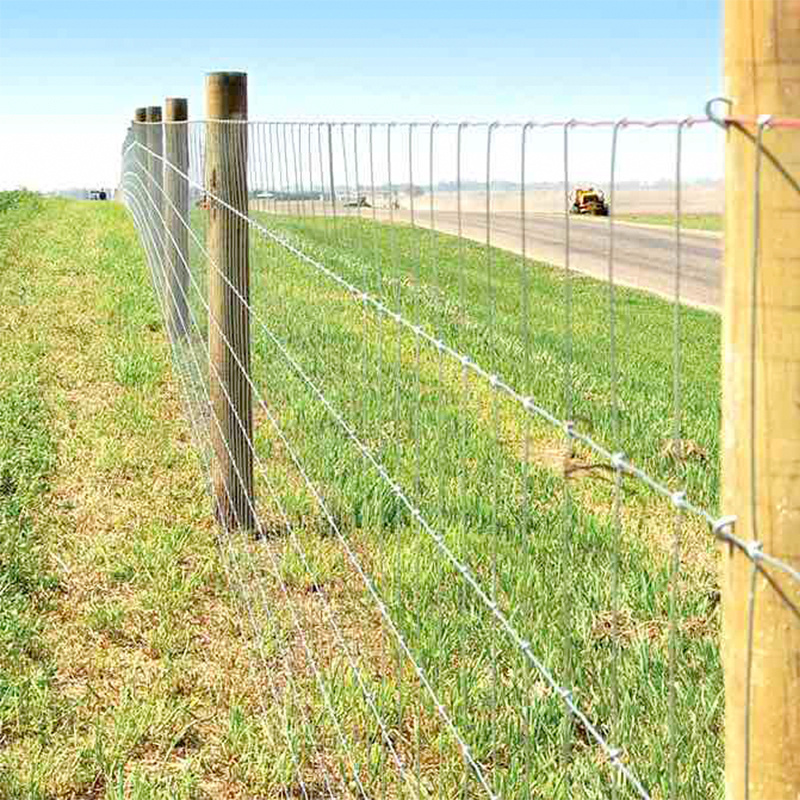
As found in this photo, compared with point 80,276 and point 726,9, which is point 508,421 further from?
point 80,276

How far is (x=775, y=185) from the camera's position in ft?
4.00

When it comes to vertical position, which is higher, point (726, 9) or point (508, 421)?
point (726, 9)

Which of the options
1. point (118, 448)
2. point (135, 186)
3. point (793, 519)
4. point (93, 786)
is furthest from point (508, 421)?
point (135, 186)

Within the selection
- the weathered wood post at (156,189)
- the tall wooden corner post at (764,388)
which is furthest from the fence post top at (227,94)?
the weathered wood post at (156,189)

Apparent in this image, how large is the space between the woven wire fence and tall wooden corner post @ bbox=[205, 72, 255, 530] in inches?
1.5

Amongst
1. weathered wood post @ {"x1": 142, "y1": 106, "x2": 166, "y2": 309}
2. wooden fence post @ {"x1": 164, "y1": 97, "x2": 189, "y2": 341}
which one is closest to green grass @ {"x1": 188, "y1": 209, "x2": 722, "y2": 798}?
wooden fence post @ {"x1": 164, "y1": 97, "x2": 189, "y2": 341}

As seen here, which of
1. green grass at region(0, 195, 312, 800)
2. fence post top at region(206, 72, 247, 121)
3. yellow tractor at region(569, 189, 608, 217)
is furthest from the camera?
fence post top at region(206, 72, 247, 121)

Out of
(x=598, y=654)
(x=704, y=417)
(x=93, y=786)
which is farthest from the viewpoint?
(x=704, y=417)

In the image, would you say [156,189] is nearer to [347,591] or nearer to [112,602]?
[112,602]

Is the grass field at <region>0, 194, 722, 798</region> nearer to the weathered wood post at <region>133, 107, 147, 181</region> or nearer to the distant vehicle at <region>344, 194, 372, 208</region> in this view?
the distant vehicle at <region>344, 194, 372, 208</region>

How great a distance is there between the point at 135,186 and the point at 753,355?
16.0m

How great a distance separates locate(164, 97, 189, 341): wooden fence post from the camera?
833 cm

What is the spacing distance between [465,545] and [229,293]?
258cm

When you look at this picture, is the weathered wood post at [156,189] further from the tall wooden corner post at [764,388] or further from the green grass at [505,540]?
the tall wooden corner post at [764,388]
